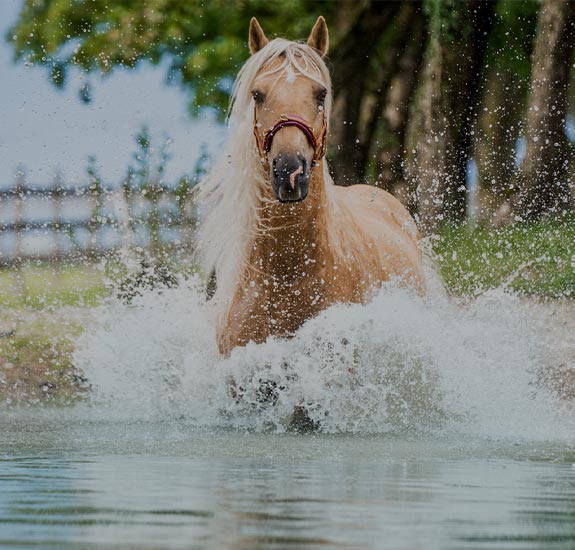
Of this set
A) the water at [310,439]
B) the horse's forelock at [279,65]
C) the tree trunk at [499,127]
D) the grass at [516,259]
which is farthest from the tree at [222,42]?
the horse's forelock at [279,65]

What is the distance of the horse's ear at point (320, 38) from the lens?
7.67m

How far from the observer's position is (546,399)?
31.2 ft

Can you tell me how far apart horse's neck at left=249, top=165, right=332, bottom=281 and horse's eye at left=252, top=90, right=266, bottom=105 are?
0.50 metres

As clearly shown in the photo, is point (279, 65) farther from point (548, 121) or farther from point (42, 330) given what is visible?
point (548, 121)

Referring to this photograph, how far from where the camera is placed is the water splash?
7340 mm

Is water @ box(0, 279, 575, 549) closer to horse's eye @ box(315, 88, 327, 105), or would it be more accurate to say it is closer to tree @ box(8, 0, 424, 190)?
horse's eye @ box(315, 88, 327, 105)

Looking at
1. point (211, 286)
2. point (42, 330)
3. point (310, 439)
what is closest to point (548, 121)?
point (42, 330)

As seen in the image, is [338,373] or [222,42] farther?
[222,42]

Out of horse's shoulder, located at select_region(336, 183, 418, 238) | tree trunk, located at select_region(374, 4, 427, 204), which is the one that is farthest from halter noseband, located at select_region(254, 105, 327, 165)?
tree trunk, located at select_region(374, 4, 427, 204)

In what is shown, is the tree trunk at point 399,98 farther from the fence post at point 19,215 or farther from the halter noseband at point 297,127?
the halter noseband at point 297,127

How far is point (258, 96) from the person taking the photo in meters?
7.11

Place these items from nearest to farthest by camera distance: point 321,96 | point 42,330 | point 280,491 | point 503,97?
1. point 280,491
2. point 321,96
3. point 42,330
4. point 503,97

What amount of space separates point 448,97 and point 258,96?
11.1 meters

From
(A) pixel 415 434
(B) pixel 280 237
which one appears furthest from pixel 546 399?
(B) pixel 280 237
